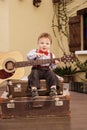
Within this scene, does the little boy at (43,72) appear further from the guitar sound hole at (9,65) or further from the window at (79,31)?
the window at (79,31)

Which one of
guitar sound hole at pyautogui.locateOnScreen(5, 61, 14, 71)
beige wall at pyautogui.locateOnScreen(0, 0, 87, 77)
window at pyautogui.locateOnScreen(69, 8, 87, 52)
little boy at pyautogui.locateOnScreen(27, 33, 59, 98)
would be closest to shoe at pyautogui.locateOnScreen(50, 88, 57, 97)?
little boy at pyautogui.locateOnScreen(27, 33, 59, 98)

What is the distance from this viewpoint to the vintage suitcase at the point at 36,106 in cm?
300

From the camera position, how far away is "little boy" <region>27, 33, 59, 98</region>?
9.89 feet

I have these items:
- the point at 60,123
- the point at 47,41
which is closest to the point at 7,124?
the point at 60,123

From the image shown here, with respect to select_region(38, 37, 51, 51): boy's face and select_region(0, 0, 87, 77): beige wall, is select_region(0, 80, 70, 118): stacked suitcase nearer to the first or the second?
select_region(38, 37, 51, 51): boy's face

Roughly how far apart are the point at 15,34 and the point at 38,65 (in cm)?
287

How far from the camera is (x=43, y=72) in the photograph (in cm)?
314

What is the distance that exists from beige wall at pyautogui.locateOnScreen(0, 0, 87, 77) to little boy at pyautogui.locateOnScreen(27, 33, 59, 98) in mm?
2651

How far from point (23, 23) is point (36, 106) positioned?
10.5 ft

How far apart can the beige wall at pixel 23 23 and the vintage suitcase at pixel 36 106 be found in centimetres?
291

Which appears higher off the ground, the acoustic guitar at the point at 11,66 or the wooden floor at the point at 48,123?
the acoustic guitar at the point at 11,66

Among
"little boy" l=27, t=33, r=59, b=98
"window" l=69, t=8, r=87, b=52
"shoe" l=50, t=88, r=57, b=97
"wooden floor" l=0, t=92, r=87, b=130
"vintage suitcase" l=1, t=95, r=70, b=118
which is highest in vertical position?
"window" l=69, t=8, r=87, b=52

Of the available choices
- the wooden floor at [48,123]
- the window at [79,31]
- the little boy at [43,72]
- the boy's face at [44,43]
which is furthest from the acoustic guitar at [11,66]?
the window at [79,31]

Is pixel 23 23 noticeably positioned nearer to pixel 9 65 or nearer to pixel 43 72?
pixel 9 65
